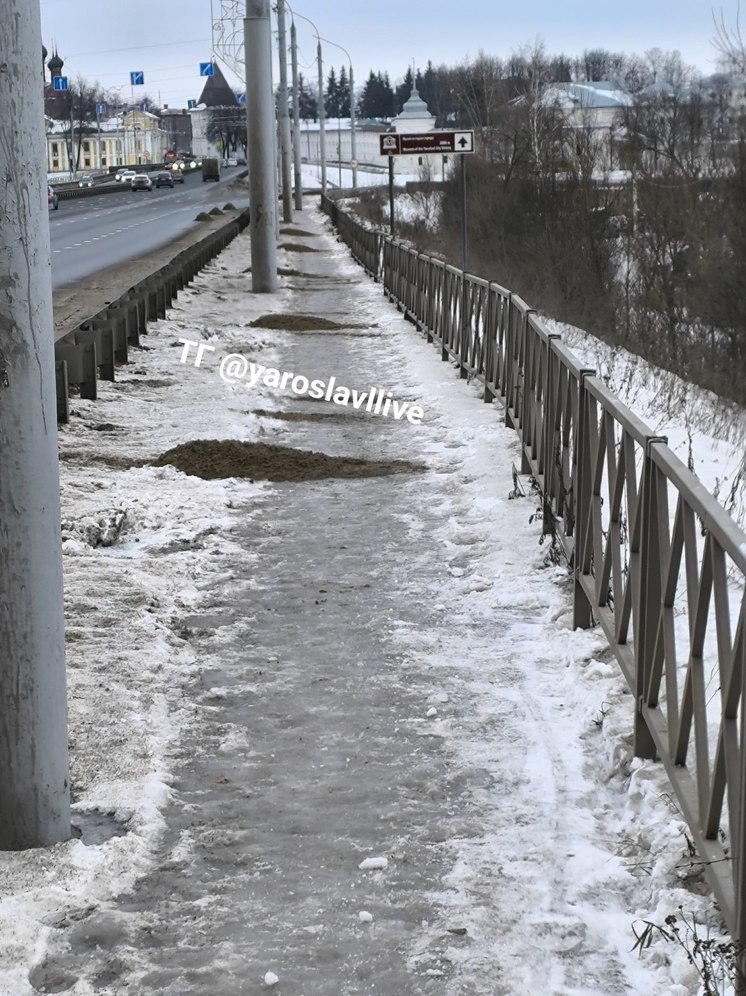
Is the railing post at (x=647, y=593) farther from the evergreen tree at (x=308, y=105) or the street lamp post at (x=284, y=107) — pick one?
the evergreen tree at (x=308, y=105)

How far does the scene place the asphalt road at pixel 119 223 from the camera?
32719mm

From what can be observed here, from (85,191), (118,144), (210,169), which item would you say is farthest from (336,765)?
(118,144)

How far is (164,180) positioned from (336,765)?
315 ft

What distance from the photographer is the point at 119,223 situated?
52.2 meters

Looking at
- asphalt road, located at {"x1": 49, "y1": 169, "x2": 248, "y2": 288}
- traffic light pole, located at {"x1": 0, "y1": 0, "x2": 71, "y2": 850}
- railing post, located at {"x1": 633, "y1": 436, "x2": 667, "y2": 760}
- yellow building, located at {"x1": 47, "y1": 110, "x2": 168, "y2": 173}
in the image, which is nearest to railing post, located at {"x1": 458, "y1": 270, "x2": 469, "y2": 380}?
railing post, located at {"x1": 633, "y1": 436, "x2": 667, "y2": 760}

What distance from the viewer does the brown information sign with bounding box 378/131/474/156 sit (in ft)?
54.4

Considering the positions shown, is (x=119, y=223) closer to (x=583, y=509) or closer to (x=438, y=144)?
(x=438, y=144)

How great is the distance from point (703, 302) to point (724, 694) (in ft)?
96.2

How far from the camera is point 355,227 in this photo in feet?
124

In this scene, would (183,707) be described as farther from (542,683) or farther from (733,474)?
(733,474)

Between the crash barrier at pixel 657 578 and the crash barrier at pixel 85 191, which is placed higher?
the crash barrier at pixel 85 191

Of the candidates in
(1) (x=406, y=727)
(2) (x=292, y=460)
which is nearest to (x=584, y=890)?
(1) (x=406, y=727)

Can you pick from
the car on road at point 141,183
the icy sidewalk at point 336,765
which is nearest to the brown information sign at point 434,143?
the icy sidewalk at point 336,765

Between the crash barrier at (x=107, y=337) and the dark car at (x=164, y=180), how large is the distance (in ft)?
250
